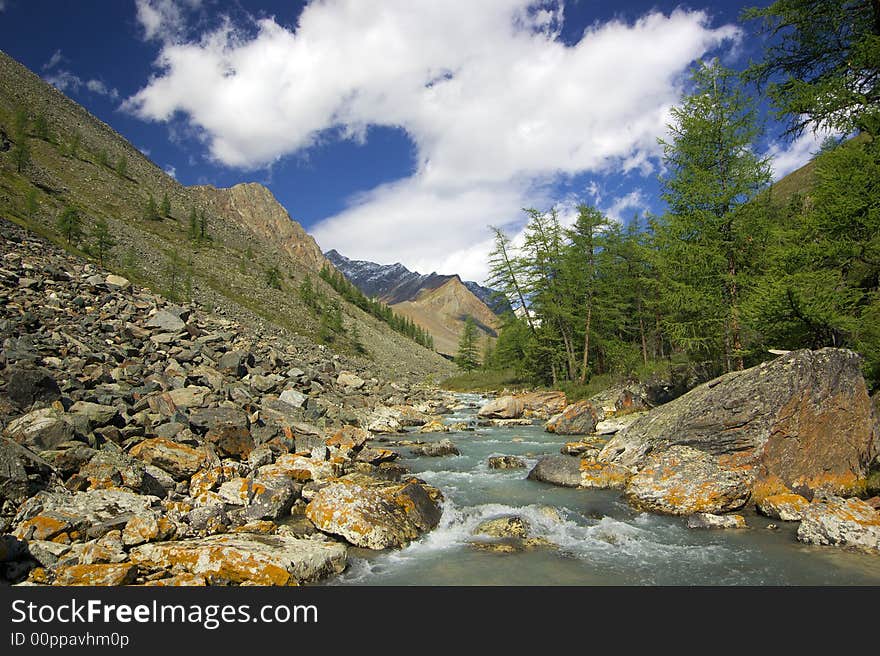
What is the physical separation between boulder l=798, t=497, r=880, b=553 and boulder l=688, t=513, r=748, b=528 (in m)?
1.11

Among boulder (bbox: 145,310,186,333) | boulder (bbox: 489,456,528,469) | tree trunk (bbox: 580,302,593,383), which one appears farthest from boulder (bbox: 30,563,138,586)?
tree trunk (bbox: 580,302,593,383)

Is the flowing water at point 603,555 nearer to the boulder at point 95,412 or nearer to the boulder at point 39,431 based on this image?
Answer: the boulder at point 39,431

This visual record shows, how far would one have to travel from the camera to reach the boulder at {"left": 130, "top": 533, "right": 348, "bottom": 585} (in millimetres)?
6875

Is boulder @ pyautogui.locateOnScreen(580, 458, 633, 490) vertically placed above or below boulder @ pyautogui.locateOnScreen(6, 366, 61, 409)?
below

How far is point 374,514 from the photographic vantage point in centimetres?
959

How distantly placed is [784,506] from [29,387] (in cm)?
2022

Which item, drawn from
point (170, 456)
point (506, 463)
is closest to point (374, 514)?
point (170, 456)

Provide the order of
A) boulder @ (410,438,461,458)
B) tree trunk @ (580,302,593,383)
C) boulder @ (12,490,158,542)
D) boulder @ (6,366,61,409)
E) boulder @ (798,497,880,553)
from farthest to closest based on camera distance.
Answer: tree trunk @ (580,302,593,383)
boulder @ (410,438,461,458)
boulder @ (6,366,61,409)
boulder @ (798,497,880,553)
boulder @ (12,490,158,542)

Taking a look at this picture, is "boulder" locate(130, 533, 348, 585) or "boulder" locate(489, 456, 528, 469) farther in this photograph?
"boulder" locate(489, 456, 528, 469)

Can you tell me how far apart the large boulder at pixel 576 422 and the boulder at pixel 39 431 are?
784 inches

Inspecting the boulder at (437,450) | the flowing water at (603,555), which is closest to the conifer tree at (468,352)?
the boulder at (437,450)

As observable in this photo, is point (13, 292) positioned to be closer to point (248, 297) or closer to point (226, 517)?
point (226, 517)

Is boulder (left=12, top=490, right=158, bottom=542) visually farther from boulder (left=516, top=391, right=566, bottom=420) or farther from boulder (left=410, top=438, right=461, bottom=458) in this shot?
boulder (left=516, top=391, right=566, bottom=420)
